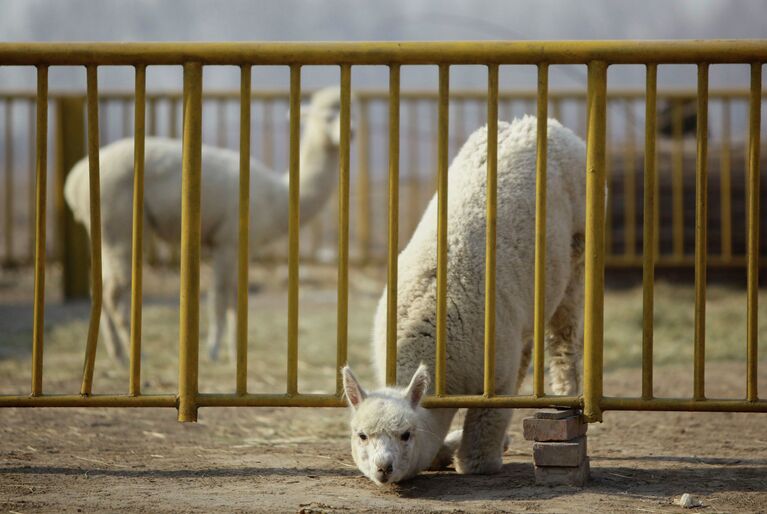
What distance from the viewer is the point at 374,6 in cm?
1419

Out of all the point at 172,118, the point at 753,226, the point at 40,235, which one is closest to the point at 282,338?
the point at 172,118

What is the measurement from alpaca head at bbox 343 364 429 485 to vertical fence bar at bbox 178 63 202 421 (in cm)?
61

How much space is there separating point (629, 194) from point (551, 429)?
295 inches

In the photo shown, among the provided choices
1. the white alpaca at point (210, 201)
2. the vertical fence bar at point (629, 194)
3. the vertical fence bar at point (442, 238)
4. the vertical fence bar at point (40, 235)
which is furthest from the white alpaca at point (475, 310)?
the vertical fence bar at point (629, 194)

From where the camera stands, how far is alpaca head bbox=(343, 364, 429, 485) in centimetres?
372

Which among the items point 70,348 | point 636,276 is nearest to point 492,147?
point 70,348

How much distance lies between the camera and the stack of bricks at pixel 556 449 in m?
3.83

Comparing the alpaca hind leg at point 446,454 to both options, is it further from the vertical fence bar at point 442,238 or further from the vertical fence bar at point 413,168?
the vertical fence bar at point 413,168

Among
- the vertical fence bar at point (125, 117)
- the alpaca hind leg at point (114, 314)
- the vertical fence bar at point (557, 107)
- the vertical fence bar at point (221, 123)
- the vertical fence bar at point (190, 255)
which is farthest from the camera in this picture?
the vertical fence bar at point (221, 123)

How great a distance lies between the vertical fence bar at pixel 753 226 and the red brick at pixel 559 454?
2.18ft

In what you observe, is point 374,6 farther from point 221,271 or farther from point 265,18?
point 221,271

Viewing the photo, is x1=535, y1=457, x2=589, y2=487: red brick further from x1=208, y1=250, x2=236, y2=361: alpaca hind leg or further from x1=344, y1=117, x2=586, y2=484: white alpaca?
x1=208, y1=250, x2=236, y2=361: alpaca hind leg

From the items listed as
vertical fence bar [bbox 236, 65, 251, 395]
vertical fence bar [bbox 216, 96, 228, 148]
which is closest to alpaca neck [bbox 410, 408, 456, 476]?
vertical fence bar [bbox 236, 65, 251, 395]

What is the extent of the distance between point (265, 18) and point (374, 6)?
145cm
